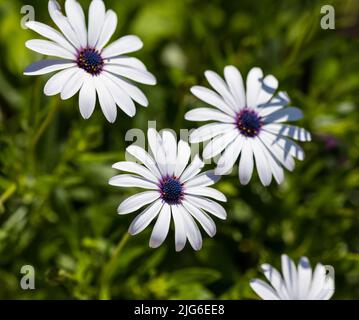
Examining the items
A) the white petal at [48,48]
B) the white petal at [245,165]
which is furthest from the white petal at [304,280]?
the white petal at [48,48]

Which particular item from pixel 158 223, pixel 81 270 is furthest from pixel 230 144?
pixel 81 270

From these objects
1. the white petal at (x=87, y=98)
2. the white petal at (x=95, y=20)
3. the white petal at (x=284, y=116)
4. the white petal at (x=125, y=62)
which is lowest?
the white petal at (x=87, y=98)

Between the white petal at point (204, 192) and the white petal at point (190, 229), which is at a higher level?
the white petal at point (204, 192)

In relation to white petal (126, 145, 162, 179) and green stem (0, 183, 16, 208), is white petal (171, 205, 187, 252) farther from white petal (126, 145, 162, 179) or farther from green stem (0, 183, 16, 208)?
green stem (0, 183, 16, 208)

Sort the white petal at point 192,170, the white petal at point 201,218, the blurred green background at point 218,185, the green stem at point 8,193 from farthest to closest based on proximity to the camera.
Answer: the blurred green background at point 218,185, the green stem at point 8,193, the white petal at point 192,170, the white petal at point 201,218

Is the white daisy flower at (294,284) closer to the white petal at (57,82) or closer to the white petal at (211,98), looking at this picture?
the white petal at (211,98)

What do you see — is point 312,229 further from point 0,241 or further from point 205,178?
point 0,241

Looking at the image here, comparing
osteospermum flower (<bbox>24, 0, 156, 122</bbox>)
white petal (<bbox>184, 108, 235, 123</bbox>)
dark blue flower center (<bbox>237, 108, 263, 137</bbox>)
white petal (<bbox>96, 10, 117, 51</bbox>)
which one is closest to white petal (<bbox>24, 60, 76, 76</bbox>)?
osteospermum flower (<bbox>24, 0, 156, 122</bbox>)
